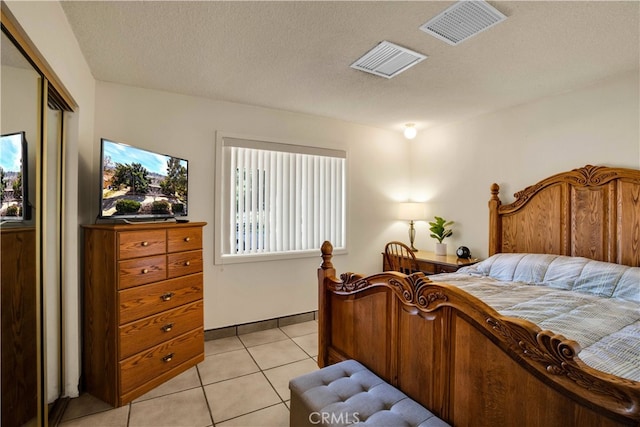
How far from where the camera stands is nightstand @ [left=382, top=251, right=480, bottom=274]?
3350mm

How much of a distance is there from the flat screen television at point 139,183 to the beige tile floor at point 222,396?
1.31m

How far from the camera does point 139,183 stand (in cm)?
241

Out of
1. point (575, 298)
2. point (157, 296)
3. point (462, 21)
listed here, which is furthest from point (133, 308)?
point (575, 298)

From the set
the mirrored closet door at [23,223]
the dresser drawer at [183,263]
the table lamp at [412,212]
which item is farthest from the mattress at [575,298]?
the mirrored closet door at [23,223]

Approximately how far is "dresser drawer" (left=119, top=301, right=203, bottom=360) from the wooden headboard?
3089mm

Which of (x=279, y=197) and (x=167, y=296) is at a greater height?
(x=279, y=197)

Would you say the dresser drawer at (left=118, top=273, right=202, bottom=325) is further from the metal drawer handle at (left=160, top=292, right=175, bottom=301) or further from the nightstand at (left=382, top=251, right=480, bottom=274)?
the nightstand at (left=382, top=251, right=480, bottom=274)

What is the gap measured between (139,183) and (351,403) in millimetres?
2140

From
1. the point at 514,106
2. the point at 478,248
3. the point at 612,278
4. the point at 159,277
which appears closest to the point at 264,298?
the point at 159,277

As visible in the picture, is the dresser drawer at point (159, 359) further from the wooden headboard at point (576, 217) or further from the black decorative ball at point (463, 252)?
the wooden headboard at point (576, 217)

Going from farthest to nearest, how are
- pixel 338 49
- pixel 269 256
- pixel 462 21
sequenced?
pixel 269 256 → pixel 338 49 → pixel 462 21

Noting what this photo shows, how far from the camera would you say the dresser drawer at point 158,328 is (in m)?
2.14

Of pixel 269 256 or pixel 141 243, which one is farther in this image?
pixel 269 256

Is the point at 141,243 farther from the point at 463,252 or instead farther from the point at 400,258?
the point at 463,252
